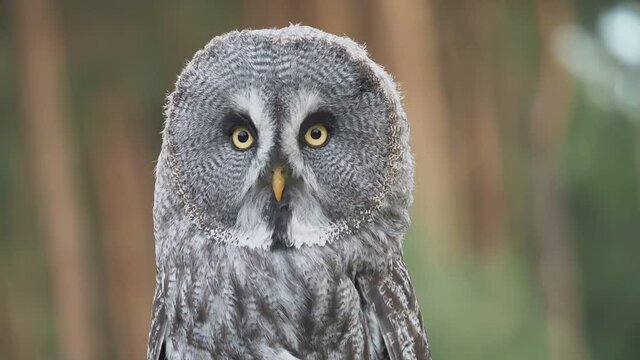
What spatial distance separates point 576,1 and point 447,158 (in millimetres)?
671

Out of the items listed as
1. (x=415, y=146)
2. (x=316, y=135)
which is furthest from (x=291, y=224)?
(x=415, y=146)

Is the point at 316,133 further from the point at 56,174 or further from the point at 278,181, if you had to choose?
the point at 56,174

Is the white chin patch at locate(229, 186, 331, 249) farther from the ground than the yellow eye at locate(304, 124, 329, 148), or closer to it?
closer to it

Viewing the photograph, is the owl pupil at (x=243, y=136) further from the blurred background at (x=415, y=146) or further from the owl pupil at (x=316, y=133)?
the blurred background at (x=415, y=146)

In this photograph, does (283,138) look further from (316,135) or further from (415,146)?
(415,146)

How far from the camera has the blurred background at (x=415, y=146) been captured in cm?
286

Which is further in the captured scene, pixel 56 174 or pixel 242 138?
pixel 56 174

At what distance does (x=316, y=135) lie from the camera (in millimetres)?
1407

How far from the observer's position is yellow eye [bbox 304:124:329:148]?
1.40m

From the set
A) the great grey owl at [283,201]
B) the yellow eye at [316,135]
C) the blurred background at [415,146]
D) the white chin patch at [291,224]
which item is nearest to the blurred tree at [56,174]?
the blurred background at [415,146]

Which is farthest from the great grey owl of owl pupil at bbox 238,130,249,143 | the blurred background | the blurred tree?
the blurred tree

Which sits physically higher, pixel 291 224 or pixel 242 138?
pixel 242 138

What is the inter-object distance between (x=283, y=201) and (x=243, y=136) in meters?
0.12

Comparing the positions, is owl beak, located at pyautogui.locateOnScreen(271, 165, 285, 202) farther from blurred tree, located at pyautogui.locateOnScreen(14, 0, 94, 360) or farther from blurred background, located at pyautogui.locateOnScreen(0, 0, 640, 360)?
blurred tree, located at pyautogui.locateOnScreen(14, 0, 94, 360)
